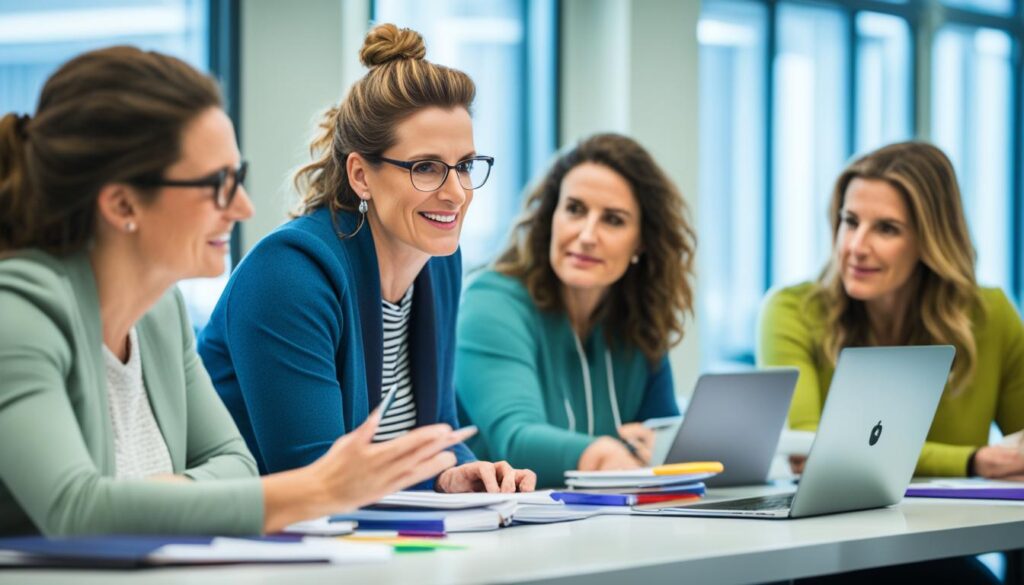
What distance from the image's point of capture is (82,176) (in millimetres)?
1347

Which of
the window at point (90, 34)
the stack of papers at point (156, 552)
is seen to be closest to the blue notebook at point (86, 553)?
the stack of papers at point (156, 552)

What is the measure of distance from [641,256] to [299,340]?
1.30m

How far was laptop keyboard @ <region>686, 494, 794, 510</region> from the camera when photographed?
1.79 metres

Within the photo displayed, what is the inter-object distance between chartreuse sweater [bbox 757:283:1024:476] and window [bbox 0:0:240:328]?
2265 mm

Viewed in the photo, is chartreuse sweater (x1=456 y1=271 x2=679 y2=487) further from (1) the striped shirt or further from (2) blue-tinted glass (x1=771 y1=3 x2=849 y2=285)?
(2) blue-tinted glass (x1=771 y1=3 x2=849 y2=285)

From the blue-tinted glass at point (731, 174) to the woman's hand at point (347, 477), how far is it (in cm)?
482

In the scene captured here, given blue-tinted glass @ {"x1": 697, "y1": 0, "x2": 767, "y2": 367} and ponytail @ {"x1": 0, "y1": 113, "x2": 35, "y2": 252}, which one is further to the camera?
blue-tinted glass @ {"x1": 697, "y1": 0, "x2": 767, "y2": 367}

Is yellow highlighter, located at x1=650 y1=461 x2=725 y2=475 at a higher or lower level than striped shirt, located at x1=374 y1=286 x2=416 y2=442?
lower

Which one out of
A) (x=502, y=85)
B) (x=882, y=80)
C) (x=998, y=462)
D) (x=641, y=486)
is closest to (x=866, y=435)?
(x=641, y=486)

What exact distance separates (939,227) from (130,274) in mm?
2004

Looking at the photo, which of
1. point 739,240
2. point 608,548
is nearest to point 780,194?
point 739,240

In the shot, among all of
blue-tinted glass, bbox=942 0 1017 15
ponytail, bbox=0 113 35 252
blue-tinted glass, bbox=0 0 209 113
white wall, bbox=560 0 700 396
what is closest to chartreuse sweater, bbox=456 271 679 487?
ponytail, bbox=0 113 35 252

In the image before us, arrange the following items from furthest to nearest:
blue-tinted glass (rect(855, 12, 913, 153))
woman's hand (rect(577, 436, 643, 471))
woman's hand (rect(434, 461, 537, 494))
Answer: blue-tinted glass (rect(855, 12, 913, 153)) → woman's hand (rect(577, 436, 643, 471)) → woman's hand (rect(434, 461, 537, 494))

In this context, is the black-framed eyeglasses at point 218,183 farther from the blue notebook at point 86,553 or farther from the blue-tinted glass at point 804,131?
the blue-tinted glass at point 804,131
